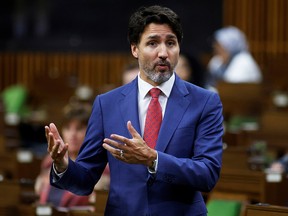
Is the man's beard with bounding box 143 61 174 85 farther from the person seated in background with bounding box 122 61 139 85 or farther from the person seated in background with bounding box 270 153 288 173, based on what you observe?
the person seated in background with bounding box 122 61 139 85

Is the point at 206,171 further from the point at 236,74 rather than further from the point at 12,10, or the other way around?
the point at 12,10

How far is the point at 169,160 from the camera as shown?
2877 millimetres

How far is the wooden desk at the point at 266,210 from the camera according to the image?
325cm

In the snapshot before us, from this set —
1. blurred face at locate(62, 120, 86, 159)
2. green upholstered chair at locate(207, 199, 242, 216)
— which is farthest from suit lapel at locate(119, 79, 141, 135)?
blurred face at locate(62, 120, 86, 159)

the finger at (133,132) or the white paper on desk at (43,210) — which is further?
the white paper on desk at (43,210)

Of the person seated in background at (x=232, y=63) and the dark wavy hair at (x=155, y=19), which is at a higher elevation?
the dark wavy hair at (x=155, y=19)

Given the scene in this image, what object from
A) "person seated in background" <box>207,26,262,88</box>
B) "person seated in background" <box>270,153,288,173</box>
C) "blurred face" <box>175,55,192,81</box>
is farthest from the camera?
"person seated in background" <box>207,26,262,88</box>

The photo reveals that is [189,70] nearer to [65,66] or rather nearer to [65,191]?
[65,191]

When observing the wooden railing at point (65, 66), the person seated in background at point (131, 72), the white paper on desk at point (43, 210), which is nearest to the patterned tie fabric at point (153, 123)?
the white paper on desk at point (43, 210)

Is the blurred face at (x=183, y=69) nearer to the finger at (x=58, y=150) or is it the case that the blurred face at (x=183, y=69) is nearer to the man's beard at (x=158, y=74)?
the man's beard at (x=158, y=74)

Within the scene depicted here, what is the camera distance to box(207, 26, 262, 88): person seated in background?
7590 mm

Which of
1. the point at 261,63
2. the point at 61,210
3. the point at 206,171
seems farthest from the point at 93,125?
the point at 261,63

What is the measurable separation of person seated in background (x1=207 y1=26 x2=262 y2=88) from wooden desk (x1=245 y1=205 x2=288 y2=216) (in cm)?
415

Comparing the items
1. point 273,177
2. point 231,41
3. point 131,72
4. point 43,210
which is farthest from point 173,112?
point 231,41
